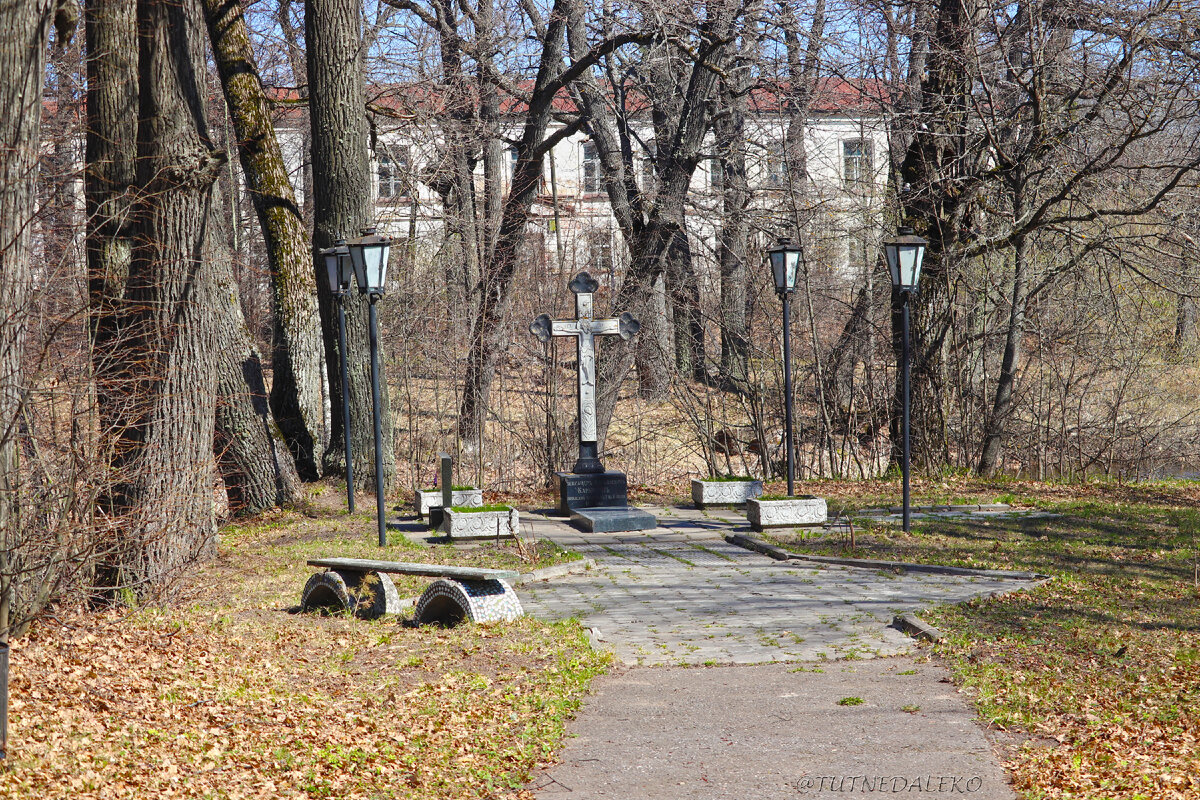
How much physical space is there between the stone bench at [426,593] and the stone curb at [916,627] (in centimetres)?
267

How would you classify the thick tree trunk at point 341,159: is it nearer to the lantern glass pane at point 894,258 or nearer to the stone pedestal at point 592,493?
the stone pedestal at point 592,493

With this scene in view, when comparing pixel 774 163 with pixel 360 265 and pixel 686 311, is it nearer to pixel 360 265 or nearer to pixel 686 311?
pixel 686 311

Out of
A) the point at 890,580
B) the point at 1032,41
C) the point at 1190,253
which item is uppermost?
the point at 1032,41

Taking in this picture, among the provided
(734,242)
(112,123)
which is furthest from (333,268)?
(734,242)

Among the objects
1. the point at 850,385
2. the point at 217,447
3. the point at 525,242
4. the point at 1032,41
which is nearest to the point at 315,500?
the point at 217,447

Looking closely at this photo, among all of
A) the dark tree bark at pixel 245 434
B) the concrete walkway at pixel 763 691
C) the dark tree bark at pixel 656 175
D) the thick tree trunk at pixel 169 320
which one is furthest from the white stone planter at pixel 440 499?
the dark tree bark at pixel 656 175

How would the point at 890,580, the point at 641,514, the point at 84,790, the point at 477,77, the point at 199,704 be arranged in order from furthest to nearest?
the point at 477,77 → the point at 641,514 → the point at 890,580 → the point at 199,704 → the point at 84,790

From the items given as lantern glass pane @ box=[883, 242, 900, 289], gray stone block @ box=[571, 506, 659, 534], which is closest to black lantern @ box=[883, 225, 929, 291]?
lantern glass pane @ box=[883, 242, 900, 289]

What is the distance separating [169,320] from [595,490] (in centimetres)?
612

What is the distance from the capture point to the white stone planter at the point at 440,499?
42.0 ft

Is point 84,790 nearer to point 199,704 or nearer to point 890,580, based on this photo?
point 199,704

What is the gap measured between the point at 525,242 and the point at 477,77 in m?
2.95

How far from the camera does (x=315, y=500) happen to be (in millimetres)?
14047

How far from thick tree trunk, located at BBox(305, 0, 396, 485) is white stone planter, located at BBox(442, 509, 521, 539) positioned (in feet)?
10.0
